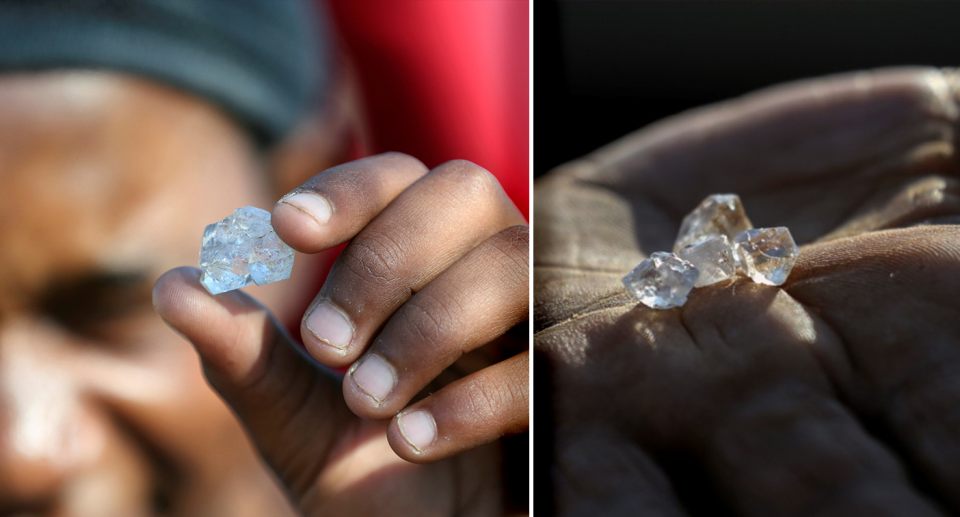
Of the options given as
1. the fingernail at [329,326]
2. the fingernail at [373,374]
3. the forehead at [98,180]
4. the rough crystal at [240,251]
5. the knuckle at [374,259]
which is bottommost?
the fingernail at [373,374]

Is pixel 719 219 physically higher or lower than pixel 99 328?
lower

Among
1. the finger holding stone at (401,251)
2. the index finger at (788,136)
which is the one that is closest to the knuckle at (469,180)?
Result: the finger holding stone at (401,251)

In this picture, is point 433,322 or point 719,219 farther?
point 719,219

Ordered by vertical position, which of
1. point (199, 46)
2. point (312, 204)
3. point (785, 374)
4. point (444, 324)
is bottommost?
point (785, 374)

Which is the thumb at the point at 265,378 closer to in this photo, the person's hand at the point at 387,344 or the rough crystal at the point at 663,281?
the person's hand at the point at 387,344

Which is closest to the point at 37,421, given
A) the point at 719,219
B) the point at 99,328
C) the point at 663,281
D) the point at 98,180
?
the point at 99,328

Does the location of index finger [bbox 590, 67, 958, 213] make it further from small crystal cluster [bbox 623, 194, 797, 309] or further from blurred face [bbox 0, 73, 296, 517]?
blurred face [bbox 0, 73, 296, 517]

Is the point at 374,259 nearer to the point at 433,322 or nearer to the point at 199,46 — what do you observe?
the point at 433,322

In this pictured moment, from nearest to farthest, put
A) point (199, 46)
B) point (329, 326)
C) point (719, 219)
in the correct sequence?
point (329, 326), point (199, 46), point (719, 219)
